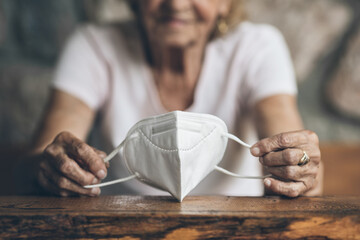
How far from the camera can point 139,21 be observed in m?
1.12

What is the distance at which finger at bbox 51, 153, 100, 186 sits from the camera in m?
0.60

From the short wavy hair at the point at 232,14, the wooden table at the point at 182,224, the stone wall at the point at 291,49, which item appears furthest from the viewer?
the stone wall at the point at 291,49

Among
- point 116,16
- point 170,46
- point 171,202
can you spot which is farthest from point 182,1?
point 171,202

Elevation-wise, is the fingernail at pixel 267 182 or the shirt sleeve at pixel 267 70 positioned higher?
the shirt sleeve at pixel 267 70

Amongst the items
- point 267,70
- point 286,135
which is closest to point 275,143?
point 286,135

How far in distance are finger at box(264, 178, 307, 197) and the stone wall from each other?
78cm

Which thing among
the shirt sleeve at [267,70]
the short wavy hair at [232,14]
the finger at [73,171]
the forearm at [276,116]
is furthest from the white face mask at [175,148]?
the short wavy hair at [232,14]

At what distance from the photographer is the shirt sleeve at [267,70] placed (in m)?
0.95

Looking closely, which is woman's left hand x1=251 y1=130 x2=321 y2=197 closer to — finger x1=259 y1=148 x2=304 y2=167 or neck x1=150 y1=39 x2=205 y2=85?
finger x1=259 y1=148 x2=304 y2=167

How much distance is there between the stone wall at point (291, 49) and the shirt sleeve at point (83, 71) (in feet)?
0.91

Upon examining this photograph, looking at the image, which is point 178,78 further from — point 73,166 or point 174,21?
point 73,166

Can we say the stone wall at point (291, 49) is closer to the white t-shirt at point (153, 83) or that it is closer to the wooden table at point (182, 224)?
the white t-shirt at point (153, 83)

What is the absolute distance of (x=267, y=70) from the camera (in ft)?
3.24

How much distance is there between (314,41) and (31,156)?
96 cm
